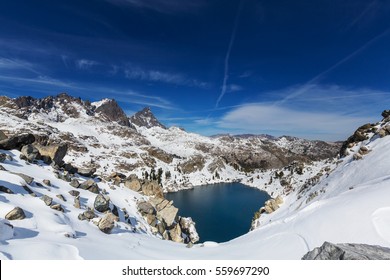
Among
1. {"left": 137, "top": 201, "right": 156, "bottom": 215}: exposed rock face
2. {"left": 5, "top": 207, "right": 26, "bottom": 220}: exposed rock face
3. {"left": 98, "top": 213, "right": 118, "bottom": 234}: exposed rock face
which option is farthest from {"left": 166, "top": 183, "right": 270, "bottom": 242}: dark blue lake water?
{"left": 5, "top": 207, "right": 26, "bottom": 220}: exposed rock face

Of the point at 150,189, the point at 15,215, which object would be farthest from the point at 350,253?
the point at 150,189

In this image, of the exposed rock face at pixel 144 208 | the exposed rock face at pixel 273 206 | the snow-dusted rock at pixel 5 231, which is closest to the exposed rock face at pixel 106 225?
the snow-dusted rock at pixel 5 231

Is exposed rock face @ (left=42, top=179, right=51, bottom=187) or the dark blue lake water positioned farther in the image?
the dark blue lake water

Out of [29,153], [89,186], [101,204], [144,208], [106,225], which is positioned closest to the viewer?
[106,225]

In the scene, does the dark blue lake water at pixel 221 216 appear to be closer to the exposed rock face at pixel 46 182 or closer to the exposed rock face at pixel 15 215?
the exposed rock face at pixel 46 182

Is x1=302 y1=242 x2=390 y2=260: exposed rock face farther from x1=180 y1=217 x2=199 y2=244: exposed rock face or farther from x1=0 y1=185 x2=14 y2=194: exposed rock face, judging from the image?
x1=180 y1=217 x2=199 y2=244: exposed rock face

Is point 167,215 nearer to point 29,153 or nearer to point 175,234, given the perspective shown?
point 175,234
